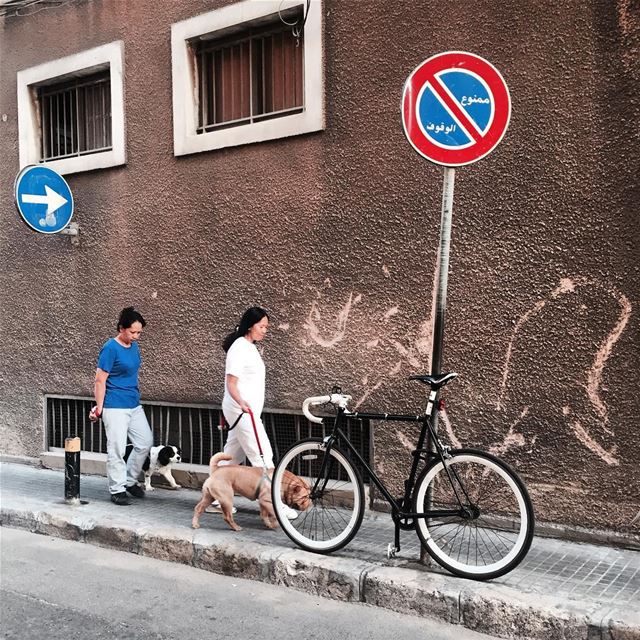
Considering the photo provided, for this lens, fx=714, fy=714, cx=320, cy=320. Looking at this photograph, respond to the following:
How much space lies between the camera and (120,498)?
20.8 ft

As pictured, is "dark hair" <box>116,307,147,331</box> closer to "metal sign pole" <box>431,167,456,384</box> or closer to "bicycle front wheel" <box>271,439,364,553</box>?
"bicycle front wheel" <box>271,439,364,553</box>

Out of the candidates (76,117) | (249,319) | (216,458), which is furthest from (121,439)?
(76,117)

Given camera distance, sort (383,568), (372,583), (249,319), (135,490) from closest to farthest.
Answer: (372,583) → (383,568) → (249,319) → (135,490)

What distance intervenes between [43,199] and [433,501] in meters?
5.24

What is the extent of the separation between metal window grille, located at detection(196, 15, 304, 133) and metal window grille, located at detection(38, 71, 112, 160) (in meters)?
1.44

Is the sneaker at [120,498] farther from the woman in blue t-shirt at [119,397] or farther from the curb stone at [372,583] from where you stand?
the curb stone at [372,583]

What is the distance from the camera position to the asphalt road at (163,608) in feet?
12.7

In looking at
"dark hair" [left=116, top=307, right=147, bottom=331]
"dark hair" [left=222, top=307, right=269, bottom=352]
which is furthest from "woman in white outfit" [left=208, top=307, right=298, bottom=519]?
"dark hair" [left=116, top=307, right=147, bottom=331]

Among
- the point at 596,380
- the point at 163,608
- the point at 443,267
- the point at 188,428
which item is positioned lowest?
the point at 163,608

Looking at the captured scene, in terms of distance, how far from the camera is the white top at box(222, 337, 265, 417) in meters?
5.62

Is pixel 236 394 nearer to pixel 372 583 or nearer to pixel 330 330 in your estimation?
pixel 330 330

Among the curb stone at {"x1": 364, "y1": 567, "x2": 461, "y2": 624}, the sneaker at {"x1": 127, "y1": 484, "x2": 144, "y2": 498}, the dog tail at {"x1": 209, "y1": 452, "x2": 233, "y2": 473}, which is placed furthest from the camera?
the sneaker at {"x1": 127, "y1": 484, "x2": 144, "y2": 498}

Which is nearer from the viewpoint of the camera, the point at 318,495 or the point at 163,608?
the point at 163,608

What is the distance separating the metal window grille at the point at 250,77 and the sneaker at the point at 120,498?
12.0 feet
